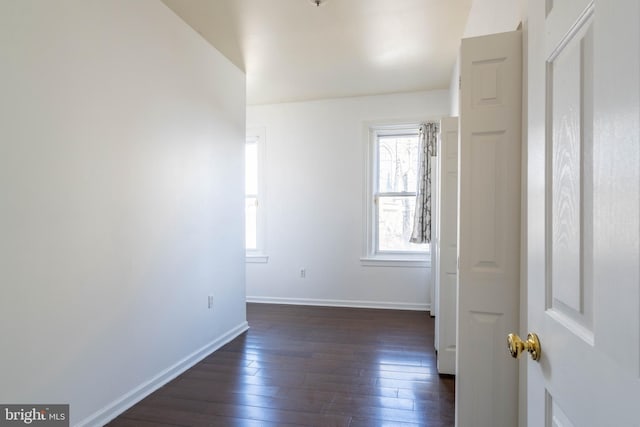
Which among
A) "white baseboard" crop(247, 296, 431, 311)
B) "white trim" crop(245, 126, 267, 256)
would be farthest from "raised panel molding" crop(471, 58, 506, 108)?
"white trim" crop(245, 126, 267, 256)

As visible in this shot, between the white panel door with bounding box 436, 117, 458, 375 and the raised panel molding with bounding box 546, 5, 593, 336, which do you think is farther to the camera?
the white panel door with bounding box 436, 117, 458, 375

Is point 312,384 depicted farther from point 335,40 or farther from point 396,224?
point 335,40

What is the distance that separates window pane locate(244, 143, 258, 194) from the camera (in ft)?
17.1

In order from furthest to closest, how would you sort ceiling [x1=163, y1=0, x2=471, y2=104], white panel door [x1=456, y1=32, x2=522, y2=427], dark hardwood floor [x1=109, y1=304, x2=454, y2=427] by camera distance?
1. ceiling [x1=163, y1=0, x2=471, y2=104]
2. dark hardwood floor [x1=109, y1=304, x2=454, y2=427]
3. white panel door [x1=456, y1=32, x2=522, y2=427]

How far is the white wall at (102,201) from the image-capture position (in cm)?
167

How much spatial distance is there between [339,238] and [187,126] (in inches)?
102

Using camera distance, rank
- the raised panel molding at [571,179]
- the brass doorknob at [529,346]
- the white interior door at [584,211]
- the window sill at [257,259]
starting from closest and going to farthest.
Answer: the white interior door at [584,211] < the raised panel molding at [571,179] < the brass doorknob at [529,346] < the window sill at [257,259]

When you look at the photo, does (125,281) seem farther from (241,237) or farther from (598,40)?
(598,40)

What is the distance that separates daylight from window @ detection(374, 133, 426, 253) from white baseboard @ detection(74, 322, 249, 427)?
8.10ft

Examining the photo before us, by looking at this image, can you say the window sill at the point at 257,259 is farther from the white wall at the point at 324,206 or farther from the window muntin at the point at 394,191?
the window muntin at the point at 394,191

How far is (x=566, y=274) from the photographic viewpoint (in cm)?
71

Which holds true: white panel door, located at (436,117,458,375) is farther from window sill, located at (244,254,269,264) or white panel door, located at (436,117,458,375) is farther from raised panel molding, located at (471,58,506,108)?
window sill, located at (244,254,269,264)

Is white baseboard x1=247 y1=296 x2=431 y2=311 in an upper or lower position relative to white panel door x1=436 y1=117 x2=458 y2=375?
lower

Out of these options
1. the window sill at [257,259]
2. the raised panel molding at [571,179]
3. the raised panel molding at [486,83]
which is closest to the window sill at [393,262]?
the window sill at [257,259]
